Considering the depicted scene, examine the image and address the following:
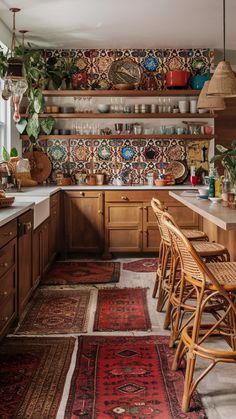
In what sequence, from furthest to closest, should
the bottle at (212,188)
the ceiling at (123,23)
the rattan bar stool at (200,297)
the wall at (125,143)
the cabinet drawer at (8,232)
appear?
1. the wall at (125,143)
2. the ceiling at (123,23)
3. the bottle at (212,188)
4. the cabinet drawer at (8,232)
5. the rattan bar stool at (200,297)

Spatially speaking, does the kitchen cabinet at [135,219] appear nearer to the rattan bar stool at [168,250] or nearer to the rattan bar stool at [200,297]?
the rattan bar stool at [168,250]

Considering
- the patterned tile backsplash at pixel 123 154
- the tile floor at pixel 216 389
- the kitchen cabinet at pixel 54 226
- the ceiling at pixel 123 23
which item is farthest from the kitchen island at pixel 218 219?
the patterned tile backsplash at pixel 123 154

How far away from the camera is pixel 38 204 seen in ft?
15.4

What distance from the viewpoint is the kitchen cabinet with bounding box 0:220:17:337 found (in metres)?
3.23

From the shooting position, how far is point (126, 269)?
19.4ft

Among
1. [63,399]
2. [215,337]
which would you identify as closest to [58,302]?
[215,337]

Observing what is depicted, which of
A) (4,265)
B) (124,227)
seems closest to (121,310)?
(4,265)

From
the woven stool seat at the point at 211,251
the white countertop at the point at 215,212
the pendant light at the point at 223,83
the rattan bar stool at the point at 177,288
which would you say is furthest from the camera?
the pendant light at the point at 223,83

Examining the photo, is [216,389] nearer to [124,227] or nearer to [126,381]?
[126,381]

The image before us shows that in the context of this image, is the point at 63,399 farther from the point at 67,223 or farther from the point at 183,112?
the point at 183,112

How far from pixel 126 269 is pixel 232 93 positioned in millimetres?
2717

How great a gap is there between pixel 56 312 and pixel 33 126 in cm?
305

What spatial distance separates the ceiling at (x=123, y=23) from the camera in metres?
5.08

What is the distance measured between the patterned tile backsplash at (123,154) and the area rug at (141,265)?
4.14 ft
